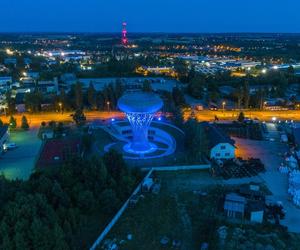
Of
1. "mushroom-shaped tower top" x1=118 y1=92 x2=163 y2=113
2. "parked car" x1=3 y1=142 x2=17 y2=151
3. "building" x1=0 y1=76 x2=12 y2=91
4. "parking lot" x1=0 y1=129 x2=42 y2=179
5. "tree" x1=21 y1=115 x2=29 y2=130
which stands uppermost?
"mushroom-shaped tower top" x1=118 y1=92 x2=163 y2=113

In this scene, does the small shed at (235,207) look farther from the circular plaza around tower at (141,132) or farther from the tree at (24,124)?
the tree at (24,124)

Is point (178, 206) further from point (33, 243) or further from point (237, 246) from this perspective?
point (33, 243)

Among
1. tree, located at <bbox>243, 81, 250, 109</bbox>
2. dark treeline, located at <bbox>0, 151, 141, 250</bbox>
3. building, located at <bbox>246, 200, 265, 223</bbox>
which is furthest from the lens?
tree, located at <bbox>243, 81, 250, 109</bbox>

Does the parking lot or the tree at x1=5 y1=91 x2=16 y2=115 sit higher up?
the tree at x1=5 y1=91 x2=16 y2=115

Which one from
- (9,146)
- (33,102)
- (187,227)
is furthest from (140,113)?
(33,102)

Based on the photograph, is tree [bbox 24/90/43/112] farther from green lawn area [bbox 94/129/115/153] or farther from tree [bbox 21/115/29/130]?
green lawn area [bbox 94/129/115/153]

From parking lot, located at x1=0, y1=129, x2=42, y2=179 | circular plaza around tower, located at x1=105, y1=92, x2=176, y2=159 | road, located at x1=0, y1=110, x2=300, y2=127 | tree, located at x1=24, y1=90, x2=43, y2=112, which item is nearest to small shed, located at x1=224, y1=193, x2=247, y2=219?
circular plaza around tower, located at x1=105, y1=92, x2=176, y2=159
